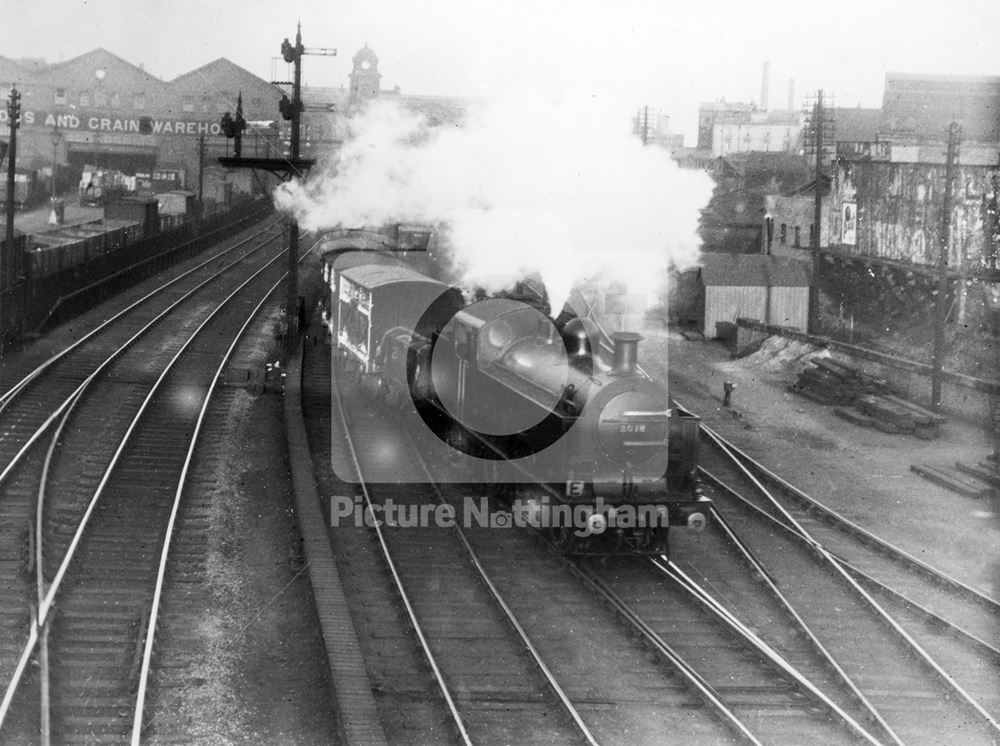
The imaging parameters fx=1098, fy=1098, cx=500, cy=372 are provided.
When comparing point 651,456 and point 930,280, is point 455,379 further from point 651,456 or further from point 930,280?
point 930,280

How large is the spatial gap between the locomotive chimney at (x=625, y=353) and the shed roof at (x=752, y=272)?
806 inches

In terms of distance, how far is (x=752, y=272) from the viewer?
31.8 metres

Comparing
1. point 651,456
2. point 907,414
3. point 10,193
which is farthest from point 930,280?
point 10,193

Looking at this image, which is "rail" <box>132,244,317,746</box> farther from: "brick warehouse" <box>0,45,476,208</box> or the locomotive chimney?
"brick warehouse" <box>0,45,476,208</box>

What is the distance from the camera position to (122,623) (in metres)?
10.8

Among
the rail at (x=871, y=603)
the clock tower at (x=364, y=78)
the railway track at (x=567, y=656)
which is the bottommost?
the railway track at (x=567, y=656)

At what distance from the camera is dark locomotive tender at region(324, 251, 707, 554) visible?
11.7m

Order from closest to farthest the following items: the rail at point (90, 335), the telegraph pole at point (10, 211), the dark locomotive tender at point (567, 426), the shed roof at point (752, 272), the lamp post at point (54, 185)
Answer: the dark locomotive tender at point (567, 426), the rail at point (90, 335), the telegraph pole at point (10, 211), the shed roof at point (752, 272), the lamp post at point (54, 185)

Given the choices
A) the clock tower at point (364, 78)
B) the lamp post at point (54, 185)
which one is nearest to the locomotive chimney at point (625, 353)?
the lamp post at point (54, 185)

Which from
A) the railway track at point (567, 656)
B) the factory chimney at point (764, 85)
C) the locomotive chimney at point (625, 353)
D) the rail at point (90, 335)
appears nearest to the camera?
the railway track at point (567, 656)

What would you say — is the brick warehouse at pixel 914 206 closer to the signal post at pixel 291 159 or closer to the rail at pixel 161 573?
the signal post at pixel 291 159

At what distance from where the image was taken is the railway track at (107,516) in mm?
9242

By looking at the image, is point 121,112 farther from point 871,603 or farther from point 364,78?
point 871,603

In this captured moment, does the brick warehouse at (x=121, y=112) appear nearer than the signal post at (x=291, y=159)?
No
